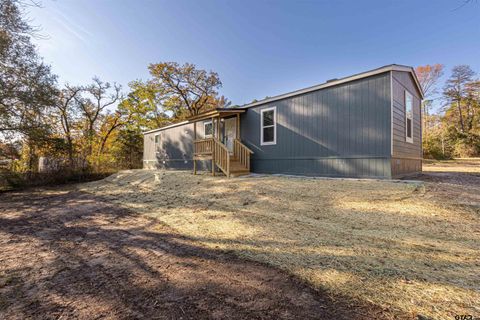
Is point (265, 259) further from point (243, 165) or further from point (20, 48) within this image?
point (20, 48)

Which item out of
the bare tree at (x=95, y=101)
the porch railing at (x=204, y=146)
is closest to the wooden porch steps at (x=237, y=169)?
the porch railing at (x=204, y=146)

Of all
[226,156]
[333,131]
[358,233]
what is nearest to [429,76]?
Result: [333,131]

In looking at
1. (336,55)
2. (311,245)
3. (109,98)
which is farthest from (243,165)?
(109,98)

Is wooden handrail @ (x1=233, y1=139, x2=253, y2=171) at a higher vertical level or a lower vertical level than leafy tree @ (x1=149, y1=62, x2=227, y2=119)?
lower

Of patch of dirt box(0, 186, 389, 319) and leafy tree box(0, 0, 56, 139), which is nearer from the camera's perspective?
patch of dirt box(0, 186, 389, 319)

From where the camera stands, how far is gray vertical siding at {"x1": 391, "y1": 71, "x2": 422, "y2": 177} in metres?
5.86

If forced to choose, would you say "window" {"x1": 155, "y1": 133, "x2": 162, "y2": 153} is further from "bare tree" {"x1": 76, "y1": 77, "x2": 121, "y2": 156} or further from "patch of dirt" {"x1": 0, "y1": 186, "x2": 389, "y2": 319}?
"patch of dirt" {"x1": 0, "y1": 186, "x2": 389, "y2": 319}

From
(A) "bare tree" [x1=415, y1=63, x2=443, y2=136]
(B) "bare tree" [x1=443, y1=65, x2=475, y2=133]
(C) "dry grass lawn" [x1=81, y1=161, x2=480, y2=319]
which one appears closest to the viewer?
(C) "dry grass lawn" [x1=81, y1=161, x2=480, y2=319]

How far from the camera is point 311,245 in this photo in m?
2.61

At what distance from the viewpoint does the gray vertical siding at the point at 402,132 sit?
5863 millimetres

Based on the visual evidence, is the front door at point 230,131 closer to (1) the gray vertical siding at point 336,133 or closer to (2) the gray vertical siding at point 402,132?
(1) the gray vertical siding at point 336,133

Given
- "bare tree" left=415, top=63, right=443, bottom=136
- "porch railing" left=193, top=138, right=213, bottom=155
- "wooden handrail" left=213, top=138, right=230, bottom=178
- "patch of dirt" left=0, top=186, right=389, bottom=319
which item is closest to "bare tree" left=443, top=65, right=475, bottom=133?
"bare tree" left=415, top=63, right=443, bottom=136

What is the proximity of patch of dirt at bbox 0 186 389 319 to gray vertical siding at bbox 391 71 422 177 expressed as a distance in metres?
5.55

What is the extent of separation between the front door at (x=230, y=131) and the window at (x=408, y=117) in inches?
249
